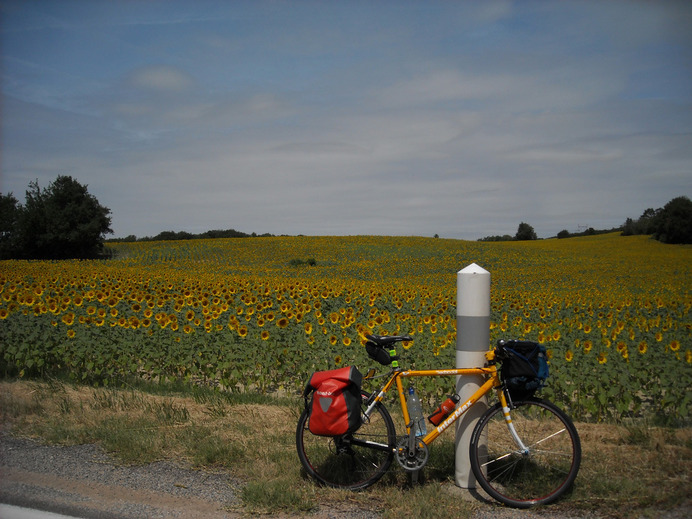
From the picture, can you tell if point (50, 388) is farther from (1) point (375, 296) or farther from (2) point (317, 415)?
(1) point (375, 296)

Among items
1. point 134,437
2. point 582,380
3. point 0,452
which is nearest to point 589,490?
point 582,380

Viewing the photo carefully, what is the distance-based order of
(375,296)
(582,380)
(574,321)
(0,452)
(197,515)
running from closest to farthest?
1. (197,515)
2. (0,452)
3. (582,380)
4. (574,321)
5. (375,296)

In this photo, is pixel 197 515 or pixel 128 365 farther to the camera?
pixel 128 365

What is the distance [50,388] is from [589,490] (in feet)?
19.2

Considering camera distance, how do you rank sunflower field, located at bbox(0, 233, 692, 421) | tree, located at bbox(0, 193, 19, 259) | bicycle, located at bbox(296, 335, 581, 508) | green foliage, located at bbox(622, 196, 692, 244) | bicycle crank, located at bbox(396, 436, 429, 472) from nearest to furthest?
bicycle, located at bbox(296, 335, 581, 508) → bicycle crank, located at bbox(396, 436, 429, 472) → sunflower field, located at bbox(0, 233, 692, 421) → green foliage, located at bbox(622, 196, 692, 244) → tree, located at bbox(0, 193, 19, 259)

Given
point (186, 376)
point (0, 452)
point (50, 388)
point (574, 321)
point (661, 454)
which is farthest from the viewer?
point (574, 321)

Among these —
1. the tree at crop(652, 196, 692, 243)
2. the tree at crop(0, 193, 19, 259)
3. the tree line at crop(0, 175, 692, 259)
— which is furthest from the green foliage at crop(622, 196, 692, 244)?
the tree at crop(0, 193, 19, 259)

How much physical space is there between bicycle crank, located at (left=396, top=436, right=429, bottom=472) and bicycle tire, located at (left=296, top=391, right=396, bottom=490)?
77 mm

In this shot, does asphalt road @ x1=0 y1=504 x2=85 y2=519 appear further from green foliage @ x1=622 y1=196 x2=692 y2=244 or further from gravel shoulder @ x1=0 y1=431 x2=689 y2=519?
green foliage @ x1=622 y1=196 x2=692 y2=244

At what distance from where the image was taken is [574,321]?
9734 mm

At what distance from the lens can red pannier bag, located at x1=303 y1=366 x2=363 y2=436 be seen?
3922mm

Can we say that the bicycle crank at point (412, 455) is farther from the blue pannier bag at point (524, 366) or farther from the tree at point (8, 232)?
the tree at point (8, 232)

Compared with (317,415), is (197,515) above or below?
below

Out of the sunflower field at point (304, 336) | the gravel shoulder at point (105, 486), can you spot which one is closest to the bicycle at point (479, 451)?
the gravel shoulder at point (105, 486)
